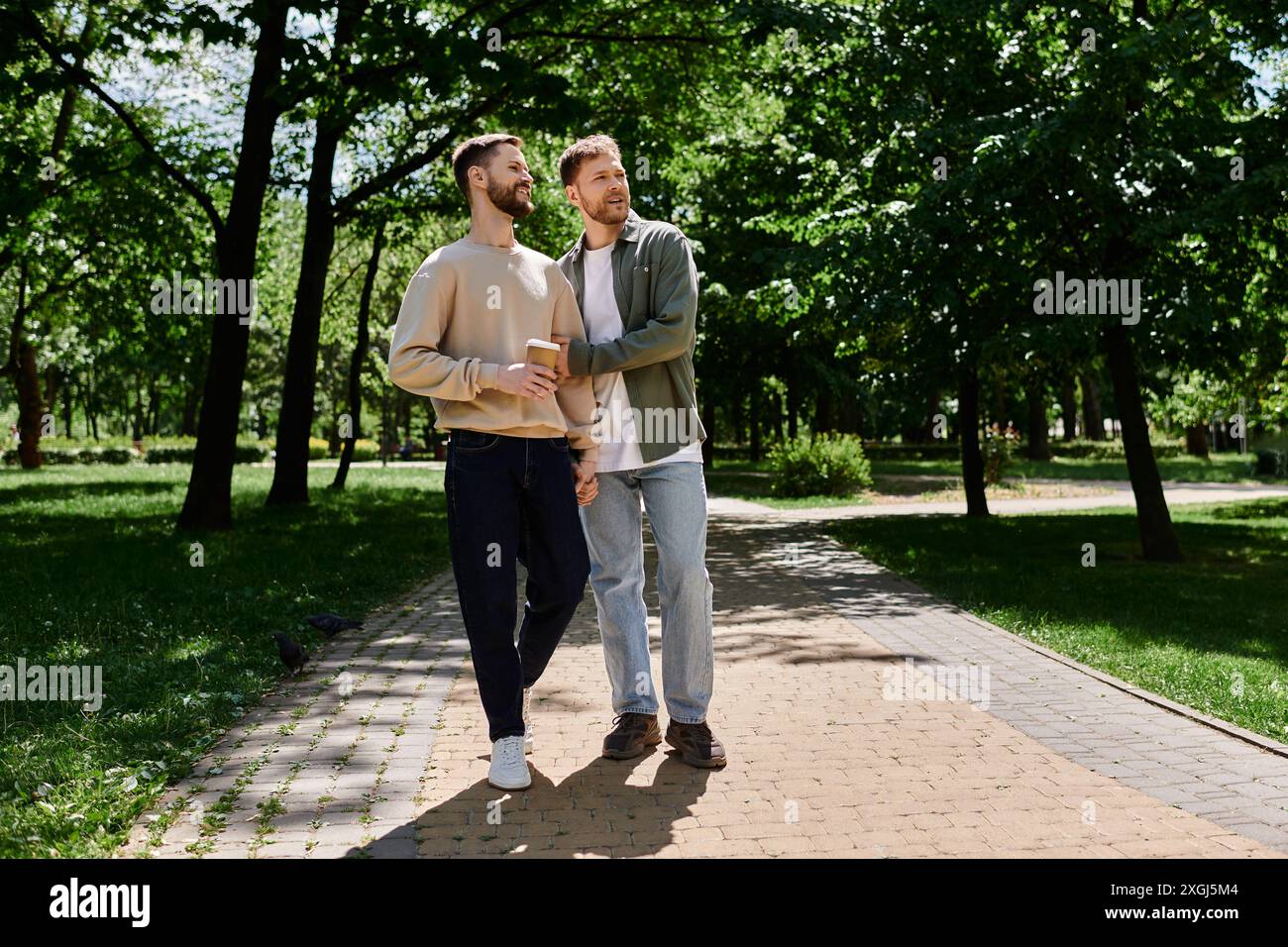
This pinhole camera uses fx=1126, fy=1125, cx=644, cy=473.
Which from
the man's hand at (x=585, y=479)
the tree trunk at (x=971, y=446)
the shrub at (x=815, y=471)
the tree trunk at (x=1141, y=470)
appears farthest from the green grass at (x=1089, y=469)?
the man's hand at (x=585, y=479)

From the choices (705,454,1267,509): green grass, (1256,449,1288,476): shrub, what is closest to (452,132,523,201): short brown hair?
(705,454,1267,509): green grass

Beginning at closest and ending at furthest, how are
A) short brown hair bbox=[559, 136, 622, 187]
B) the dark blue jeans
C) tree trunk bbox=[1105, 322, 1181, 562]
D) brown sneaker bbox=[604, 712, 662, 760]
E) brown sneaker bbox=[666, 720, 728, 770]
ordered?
the dark blue jeans → short brown hair bbox=[559, 136, 622, 187] → brown sneaker bbox=[666, 720, 728, 770] → brown sneaker bbox=[604, 712, 662, 760] → tree trunk bbox=[1105, 322, 1181, 562]

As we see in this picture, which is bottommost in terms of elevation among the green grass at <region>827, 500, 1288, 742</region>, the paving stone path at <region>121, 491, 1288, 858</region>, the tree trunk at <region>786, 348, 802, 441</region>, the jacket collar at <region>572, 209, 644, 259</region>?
the green grass at <region>827, 500, 1288, 742</region>

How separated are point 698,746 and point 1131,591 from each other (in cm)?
653

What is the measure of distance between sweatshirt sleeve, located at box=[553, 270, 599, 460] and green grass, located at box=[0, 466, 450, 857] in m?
1.98

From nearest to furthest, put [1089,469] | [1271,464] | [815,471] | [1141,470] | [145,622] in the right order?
1. [145,622]
2. [1141,470]
3. [815,471]
4. [1271,464]
5. [1089,469]

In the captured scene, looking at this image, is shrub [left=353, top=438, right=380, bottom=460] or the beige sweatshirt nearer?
the beige sweatshirt

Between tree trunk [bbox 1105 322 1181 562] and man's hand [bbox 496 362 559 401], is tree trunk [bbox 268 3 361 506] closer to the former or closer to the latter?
tree trunk [bbox 1105 322 1181 562]

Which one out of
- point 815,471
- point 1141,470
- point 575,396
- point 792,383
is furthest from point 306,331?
point 792,383

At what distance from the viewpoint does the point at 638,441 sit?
435cm

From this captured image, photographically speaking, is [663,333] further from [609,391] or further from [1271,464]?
[1271,464]

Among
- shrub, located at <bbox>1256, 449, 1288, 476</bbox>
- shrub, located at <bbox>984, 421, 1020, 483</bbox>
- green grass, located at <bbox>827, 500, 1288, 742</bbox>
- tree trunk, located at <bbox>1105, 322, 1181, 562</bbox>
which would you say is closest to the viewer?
green grass, located at <bbox>827, 500, 1288, 742</bbox>

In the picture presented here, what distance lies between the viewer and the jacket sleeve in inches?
165
